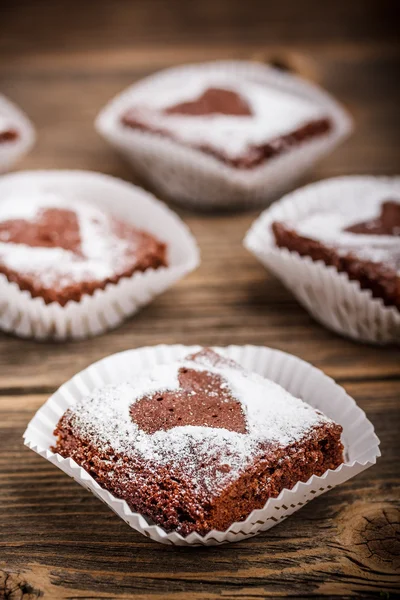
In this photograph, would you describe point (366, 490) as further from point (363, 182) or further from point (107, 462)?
point (363, 182)

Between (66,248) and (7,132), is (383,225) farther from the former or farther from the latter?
(7,132)

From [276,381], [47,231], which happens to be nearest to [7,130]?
[47,231]

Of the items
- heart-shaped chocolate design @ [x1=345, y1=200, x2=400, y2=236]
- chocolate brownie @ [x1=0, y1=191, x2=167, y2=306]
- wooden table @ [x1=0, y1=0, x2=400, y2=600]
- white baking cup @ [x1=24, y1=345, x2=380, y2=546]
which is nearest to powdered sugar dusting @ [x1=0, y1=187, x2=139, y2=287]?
chocolate brownie @ [x1=0, y1=191, x2=167, y2=306]

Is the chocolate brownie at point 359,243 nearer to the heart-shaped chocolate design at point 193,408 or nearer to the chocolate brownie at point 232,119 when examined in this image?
the chocolate brownie at point 232,119

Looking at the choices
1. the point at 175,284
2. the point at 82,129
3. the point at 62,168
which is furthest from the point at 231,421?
the point at 82,129

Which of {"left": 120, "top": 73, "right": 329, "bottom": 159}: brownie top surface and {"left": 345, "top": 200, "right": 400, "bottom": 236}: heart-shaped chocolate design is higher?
{"left": 120, "top": 73, "right": 329, "bottom": 159}: brownie top surface

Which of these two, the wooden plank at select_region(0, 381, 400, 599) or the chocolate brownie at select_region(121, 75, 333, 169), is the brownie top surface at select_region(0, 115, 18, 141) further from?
the wooden plank at select_region(0, 381, 400, 599)
